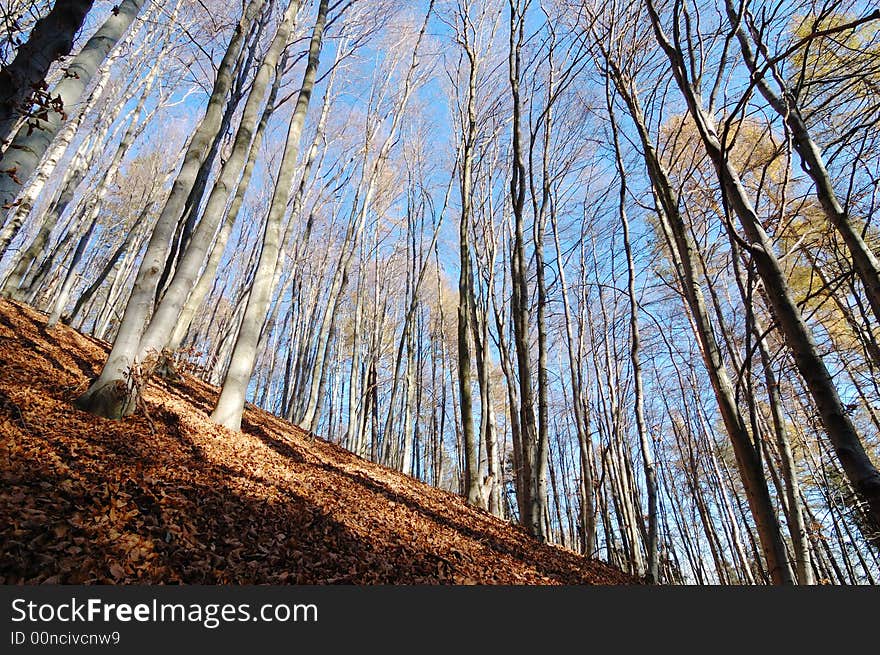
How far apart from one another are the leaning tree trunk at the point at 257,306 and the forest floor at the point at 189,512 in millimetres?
230

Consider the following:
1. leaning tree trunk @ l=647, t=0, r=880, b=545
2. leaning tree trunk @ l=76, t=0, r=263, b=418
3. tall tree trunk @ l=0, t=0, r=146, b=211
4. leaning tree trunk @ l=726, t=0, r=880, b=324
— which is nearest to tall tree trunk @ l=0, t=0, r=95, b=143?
tall tree trunk @ l=0, t=0, r=146, b=211

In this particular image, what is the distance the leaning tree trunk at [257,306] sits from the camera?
12.6 ft

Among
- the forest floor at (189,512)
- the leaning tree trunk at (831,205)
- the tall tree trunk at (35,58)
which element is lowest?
the forest floor at (189,512)

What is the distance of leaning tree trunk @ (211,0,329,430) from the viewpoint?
12.6 feet

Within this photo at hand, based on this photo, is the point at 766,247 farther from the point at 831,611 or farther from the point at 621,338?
the point at 621,338

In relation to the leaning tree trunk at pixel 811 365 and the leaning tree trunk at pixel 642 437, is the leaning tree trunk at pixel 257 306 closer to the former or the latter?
the leaning tree trunk at pixel 642 437

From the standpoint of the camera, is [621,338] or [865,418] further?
[621,338]

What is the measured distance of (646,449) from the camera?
480cm

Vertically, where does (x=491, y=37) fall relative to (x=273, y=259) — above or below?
above

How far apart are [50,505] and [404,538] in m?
1.99

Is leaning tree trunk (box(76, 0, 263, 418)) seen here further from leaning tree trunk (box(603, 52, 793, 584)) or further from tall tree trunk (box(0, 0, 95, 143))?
leaning tree trunk (box(603, 52, 793, 584))

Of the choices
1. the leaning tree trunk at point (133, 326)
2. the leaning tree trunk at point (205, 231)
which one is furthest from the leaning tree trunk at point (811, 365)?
the leaning tree trunk at point (205, 231)

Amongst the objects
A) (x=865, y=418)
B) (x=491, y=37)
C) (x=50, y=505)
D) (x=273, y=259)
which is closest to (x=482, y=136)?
(x=491, y=37)

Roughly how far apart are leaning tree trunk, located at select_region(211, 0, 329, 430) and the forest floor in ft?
0.75
